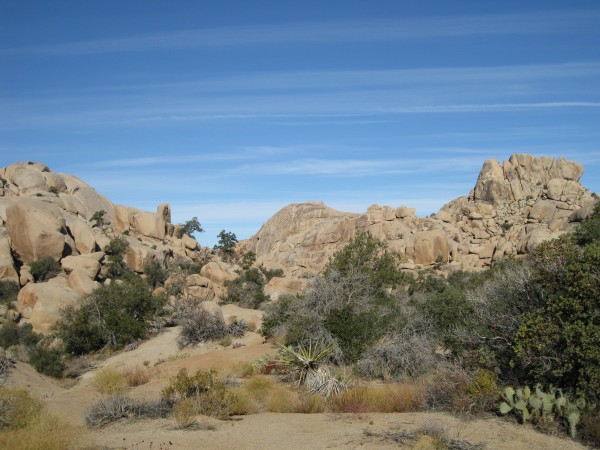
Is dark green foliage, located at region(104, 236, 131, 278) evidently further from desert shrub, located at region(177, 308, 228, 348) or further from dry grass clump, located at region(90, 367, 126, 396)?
dry grass clump, located at region(90, 367, 126, 396)

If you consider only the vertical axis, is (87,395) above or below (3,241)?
below

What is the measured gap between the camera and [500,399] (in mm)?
11008

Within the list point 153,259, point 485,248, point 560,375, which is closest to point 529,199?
point 485,248

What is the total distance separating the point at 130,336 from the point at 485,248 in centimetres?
5072

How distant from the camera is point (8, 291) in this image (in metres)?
34.6

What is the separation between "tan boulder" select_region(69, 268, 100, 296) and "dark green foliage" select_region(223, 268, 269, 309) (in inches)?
392

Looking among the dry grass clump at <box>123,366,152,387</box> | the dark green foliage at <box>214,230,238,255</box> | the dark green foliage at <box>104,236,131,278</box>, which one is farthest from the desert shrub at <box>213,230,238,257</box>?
the dry grass clump at <box>123,366,152,387</box>

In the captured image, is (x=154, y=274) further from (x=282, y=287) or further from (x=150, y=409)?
(x=150, y=409)

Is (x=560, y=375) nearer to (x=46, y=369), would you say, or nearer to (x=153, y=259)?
(x=46, y=369)

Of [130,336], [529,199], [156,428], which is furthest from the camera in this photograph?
[529,199]

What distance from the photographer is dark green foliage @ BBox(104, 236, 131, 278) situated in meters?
42.2

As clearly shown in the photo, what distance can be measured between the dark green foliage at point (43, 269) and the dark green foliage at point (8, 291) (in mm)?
2291

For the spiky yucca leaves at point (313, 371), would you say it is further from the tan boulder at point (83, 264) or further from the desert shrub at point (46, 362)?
the tan boulder at point (83, 264)

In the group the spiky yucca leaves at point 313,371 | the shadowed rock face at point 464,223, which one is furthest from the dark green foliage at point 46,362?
the shadowed rock face at point 464,223
